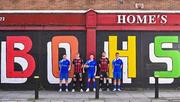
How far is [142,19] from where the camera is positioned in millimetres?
23828

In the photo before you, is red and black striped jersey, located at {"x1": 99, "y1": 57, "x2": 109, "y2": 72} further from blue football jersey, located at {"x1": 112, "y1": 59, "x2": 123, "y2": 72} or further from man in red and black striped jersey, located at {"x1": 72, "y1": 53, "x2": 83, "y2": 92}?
man in red and black striped jersey, located at {"x1": 72, "y1": 53, "x2": 83, "y2": 92}

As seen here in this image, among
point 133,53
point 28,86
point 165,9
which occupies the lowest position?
point 28,86

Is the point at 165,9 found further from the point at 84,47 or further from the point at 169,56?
the point at 84,47

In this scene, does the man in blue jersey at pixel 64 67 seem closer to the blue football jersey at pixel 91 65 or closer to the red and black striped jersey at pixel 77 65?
the red and black striped jersey at pixel 77 65

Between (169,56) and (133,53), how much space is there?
5.55ft

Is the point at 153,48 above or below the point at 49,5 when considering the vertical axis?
below

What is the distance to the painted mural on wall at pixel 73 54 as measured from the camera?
23969 millimetres

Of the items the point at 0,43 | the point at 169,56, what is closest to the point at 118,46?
the point at 169,56

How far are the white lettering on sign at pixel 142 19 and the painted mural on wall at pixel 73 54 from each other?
20.7 inches

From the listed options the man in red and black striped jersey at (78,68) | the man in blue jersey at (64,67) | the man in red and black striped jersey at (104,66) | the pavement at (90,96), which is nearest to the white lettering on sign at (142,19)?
the man in red and black striped jersey at (104,66)

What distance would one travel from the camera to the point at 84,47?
78.5 feet

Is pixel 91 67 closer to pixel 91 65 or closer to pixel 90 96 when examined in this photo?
pixel 91 65

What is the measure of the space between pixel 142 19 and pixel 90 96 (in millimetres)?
4720

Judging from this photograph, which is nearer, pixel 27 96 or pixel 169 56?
pixel 27 96
